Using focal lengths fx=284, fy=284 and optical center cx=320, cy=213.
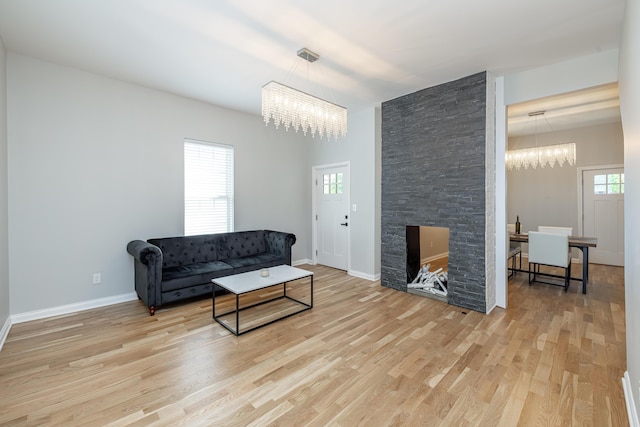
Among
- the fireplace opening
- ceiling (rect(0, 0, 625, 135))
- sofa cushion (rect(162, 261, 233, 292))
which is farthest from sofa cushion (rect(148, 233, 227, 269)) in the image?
the fireplace opening

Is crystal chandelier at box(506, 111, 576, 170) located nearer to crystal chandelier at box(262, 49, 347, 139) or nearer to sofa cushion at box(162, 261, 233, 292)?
crystal chandelier at box(262, 49, 347, 139)

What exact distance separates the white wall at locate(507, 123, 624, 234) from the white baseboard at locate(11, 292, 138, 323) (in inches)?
299

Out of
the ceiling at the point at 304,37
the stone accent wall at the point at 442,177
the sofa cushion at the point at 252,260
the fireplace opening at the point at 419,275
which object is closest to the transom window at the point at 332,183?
the stone accent wall at the point at 442,177

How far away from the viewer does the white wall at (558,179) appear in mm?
5418

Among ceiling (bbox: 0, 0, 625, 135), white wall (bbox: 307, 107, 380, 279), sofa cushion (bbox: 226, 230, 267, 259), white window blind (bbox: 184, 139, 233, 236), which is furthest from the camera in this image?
white wall (bbox: 307, 107, 380, 279)

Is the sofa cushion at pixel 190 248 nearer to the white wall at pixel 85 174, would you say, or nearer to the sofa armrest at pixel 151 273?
the white wall at pixel 85 174

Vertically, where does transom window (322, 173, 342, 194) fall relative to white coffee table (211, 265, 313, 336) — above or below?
above

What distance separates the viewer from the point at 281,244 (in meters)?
4.47

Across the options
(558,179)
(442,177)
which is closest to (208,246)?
(442,177)

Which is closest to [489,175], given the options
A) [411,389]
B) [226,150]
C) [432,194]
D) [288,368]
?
[432,194]

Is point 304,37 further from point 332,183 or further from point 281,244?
point 332,183

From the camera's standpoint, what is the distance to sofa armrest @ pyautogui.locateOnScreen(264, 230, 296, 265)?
14.5 ft

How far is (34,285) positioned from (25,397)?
5.66 ft

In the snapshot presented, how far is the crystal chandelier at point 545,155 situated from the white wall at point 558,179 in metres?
1.18
